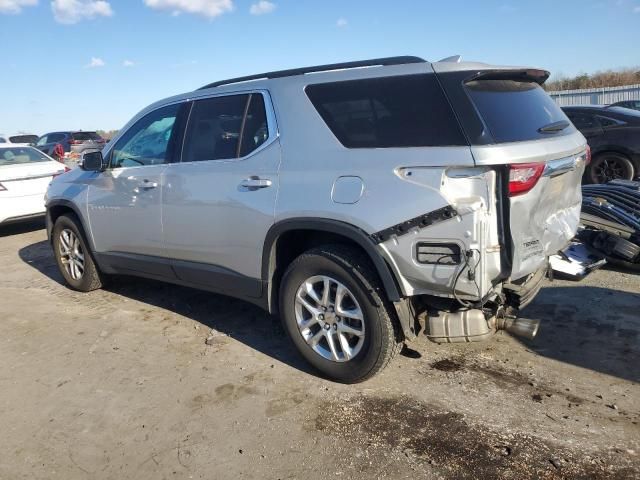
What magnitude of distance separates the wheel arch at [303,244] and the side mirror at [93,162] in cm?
222

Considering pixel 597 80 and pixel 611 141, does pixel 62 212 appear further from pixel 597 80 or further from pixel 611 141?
pixel 597 80

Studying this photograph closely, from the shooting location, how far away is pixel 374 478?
2.76 meters

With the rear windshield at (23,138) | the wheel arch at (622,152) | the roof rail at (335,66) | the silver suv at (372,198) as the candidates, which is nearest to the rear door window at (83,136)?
the rear windshield at (23,138)

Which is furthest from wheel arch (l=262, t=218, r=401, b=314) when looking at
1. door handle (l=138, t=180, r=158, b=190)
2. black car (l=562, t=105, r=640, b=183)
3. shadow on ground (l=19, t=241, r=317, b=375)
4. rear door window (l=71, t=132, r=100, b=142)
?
rear door window (l=71, t=132, r=100, b=142)

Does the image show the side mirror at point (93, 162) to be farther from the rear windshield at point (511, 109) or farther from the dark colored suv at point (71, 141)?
the dark colored suv at point (71, 141)

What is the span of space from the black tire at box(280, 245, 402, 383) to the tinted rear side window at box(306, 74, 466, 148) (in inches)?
27.9

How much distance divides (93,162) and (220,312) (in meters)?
1.80

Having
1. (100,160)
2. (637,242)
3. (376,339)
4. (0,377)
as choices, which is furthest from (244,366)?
(637,242)

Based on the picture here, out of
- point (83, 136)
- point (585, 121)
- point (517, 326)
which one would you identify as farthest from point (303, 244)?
point (83, 136)

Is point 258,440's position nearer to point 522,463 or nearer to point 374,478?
point 374,478

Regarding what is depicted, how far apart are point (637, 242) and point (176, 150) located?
4.40m

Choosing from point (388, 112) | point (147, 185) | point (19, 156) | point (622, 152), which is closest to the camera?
point (388, 112)

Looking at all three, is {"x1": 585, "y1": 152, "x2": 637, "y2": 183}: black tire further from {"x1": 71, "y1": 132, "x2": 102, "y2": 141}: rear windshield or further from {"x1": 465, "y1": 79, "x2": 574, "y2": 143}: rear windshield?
{"x1": 71, "y1": 132, "x2": 102, "y2": 141}: rear windshield

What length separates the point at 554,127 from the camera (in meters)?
3.42
